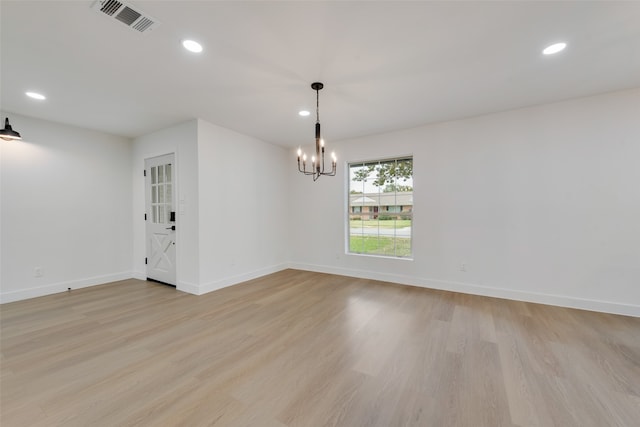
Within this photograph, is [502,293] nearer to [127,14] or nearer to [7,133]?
[127,14]

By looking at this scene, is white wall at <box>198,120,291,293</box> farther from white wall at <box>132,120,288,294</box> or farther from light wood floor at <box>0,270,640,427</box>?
light wood floor at <box>0,270,640,427</box>

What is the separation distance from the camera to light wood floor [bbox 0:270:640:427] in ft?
5.18

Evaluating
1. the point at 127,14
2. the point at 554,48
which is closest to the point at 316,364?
the point at 127,14

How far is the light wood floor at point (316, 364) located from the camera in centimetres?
158

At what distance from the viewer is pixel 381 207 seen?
15.6 feet

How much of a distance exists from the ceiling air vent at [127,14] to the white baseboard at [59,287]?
13.9ft

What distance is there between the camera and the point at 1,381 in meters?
1.87

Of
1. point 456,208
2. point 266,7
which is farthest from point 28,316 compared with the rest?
point 456,208

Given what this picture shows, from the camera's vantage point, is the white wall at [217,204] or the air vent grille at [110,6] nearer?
the air vent grille at [110,6]

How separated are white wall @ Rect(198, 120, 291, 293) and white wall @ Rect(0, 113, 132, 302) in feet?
6.99

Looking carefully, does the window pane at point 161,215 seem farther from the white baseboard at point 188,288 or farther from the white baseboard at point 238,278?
the white baseboard at point 238,278

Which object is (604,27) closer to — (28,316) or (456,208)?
(456,208)

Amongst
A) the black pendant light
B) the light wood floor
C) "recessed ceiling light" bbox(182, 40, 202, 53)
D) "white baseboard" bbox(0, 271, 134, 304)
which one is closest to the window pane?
"white baseboard" bbox(0, 271, 134, 304)

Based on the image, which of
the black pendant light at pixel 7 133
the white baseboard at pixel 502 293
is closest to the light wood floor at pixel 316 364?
the white baseboard at pixel 502 293
